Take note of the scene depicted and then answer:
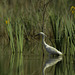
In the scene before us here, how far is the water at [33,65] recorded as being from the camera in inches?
Result: 223

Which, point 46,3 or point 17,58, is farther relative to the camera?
point 46,3

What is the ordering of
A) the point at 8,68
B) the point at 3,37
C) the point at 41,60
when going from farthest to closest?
1. the point at 3,37
2. the point at 41,60
3. the point at 8,68

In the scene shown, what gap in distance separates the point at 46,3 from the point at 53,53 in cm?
185

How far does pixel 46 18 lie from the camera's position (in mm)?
9500

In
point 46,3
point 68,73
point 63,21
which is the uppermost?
point 46,3

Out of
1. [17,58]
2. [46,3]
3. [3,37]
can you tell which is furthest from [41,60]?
[3,37]

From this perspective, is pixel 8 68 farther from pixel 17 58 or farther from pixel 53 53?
pixel 53 53

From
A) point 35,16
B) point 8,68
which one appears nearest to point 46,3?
point 35,16

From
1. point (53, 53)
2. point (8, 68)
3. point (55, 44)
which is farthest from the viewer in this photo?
point (55, 44)

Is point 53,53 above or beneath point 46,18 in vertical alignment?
beneath

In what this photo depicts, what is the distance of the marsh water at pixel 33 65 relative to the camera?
18.6ft

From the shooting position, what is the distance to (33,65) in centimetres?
648

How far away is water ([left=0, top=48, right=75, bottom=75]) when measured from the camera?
5659mm

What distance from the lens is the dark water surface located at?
5.66 metres
